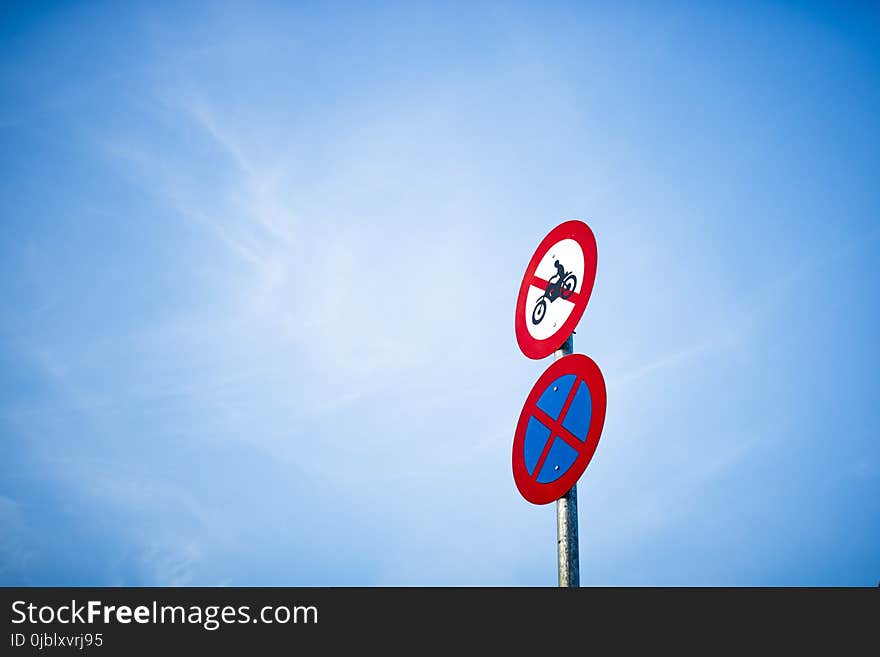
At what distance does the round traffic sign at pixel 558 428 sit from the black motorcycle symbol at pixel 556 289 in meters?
0.52

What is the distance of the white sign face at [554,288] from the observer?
362 centimetres

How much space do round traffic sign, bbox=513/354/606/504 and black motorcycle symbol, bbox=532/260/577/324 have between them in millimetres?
523

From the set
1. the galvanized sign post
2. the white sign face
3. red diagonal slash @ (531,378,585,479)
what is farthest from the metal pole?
the white sign face

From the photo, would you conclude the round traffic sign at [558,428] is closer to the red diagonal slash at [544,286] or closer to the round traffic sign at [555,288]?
the round traffic sign at [555,288]

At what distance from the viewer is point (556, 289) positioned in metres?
3.79

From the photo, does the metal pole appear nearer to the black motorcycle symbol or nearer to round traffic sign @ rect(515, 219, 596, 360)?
round traffic sign @ rect(515, 219, 596, 360)

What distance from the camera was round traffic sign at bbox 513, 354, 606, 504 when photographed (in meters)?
2.99

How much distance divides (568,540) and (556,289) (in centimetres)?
160

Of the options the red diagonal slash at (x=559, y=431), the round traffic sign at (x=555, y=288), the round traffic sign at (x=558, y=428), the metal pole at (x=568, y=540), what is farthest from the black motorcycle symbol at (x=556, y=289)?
the metal pole at (x=568, y=540)
